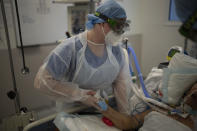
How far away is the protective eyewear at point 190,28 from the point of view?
0.62 m

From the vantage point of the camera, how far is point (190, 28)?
2.04 feet

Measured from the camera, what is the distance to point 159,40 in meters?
2.75

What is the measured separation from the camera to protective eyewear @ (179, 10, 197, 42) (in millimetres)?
619

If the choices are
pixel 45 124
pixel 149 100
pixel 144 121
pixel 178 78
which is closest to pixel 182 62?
pixel 178 78

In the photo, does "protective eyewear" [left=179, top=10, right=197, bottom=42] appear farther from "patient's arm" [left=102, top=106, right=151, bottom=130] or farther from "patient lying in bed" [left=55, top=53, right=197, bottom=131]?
"patient's arm" [left=102, top=106, right=151, bottom=130]

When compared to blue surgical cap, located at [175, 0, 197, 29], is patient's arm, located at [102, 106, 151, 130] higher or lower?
lower

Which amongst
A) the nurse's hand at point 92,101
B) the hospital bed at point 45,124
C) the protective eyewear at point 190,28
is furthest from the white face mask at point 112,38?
the protective eyewear at point 190,28

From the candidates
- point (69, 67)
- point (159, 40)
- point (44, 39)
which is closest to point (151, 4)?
point (159, 40)

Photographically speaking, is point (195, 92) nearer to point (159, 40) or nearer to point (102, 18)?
point (102, 18)

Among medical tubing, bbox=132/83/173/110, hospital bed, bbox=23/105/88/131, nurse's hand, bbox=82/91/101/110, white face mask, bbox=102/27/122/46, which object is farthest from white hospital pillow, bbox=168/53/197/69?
hospital bed, bbox=23/105/88/131

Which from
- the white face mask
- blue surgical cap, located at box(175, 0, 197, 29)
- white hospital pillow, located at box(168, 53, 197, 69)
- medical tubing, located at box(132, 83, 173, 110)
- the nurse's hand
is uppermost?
blue surgical cap, located at box(175, 0, 197, 29)

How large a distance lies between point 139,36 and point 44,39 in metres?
1.65

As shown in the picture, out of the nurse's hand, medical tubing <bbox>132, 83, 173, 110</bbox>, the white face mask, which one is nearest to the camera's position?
the nurse's hand

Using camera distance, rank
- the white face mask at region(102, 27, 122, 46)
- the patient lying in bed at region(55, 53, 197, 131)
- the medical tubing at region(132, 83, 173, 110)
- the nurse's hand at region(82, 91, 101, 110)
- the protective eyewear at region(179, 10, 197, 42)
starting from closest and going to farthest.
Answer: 1. the protective eyewear at region(179, 10, 197, 42)
2. the patient lying in bed at region(55, 53, 197, 131)
3. the nurse's hand at region(82, 91, 101, 110)
4. the white face mask at region(102, 27, 122, 46)
5. the medical tubing at region(132, 83, 173, 110)
